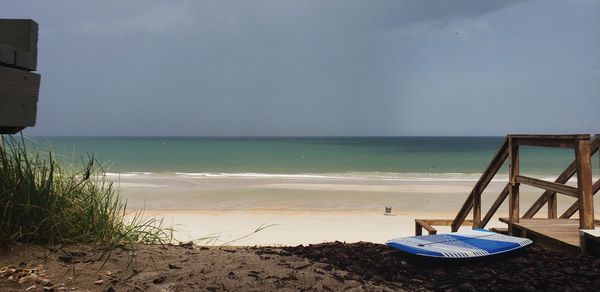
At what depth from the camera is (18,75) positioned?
1970mm

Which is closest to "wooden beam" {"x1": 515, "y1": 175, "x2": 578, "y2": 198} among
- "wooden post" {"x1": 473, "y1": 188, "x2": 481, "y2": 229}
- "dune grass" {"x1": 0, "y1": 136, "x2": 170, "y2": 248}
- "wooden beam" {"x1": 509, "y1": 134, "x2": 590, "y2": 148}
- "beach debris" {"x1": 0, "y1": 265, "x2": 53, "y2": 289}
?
"wooden beam" {"x1": 509, "y1": 134, "x2": 590, "y2": 148}

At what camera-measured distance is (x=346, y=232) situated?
10.8 meters

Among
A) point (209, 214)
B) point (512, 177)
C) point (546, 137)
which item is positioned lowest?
point (209, 214)

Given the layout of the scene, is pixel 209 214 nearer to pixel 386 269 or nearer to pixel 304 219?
pixel 304 219

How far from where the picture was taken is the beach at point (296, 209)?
1026 cm

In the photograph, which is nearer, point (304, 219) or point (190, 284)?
point (190, 284)

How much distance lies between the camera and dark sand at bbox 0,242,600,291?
3217 mm

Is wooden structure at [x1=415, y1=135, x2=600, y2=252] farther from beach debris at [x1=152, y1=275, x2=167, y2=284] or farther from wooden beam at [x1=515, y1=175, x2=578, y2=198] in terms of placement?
beach debris at [x1=152, y1=275, x2=167, y2=284]

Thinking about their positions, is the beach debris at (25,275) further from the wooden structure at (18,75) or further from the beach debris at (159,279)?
the wooden structure at (18,75)

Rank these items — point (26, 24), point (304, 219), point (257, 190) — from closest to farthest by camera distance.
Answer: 1. point (26, 24)
2. point (304, 219)
3. point (257, 190)

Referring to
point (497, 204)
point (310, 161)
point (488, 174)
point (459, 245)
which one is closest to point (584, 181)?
point (459, 245)

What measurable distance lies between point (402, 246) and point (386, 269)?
40 centimetres

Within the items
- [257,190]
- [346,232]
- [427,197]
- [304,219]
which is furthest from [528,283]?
[257,190]

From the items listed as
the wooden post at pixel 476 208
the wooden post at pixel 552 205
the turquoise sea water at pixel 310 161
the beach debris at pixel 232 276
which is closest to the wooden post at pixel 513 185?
the wooden post at pixel 476 208
